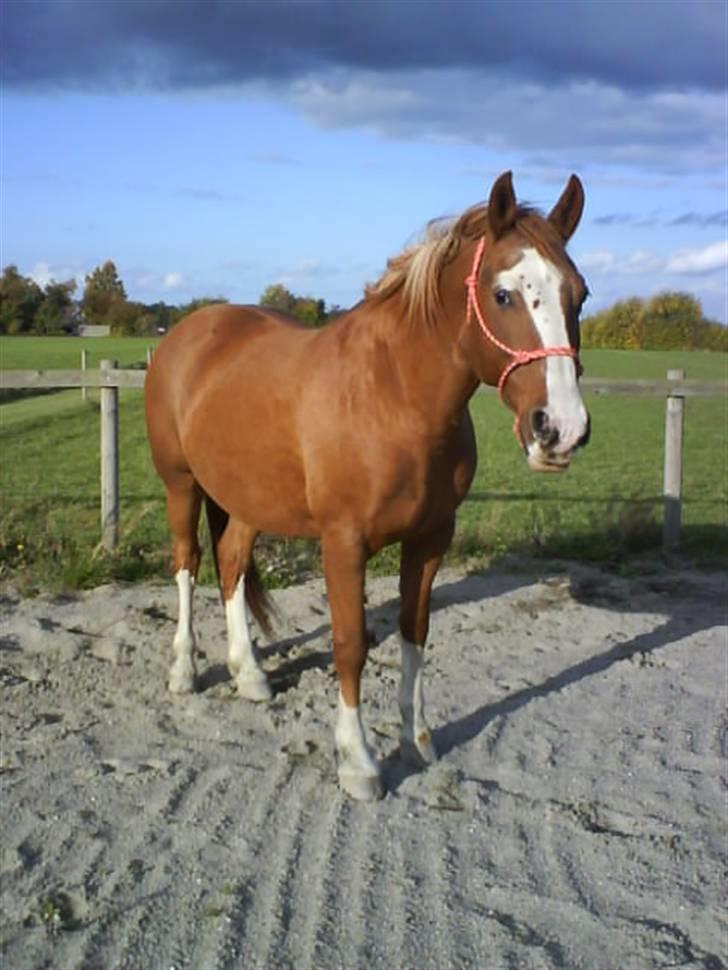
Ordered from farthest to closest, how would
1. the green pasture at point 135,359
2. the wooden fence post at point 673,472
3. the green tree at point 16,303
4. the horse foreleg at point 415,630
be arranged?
1. the green tree at point 16,303
2. the green pasture at point 135,359
3. the wooden fence post at point 673,472
4. the horse foreleg at point 415,630

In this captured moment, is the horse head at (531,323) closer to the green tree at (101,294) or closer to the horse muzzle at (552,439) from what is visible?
the horse muzzle at (552,439)

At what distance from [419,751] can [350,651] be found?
61 cm

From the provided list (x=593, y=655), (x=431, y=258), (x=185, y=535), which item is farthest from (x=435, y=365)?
(x=593, y=655)

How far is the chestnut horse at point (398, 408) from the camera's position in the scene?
11.6ft

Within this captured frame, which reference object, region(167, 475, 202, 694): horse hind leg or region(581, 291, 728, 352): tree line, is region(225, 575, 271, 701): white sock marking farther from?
region(581, 291, 728, 352): tree line

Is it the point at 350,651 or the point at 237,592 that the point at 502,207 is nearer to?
the point at 350,651

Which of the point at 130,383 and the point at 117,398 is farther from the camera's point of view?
the point at 130,383

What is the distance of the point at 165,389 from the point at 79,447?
49.7 ft

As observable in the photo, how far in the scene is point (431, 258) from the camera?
4.01 m

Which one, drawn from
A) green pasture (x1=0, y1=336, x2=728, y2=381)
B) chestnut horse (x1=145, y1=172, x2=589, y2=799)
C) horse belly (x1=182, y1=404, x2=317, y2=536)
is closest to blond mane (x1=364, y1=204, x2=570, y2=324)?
chestnut horse (x1=145, y1=172, x2=589, y2=799)

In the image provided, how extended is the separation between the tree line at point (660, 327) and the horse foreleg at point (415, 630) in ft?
204

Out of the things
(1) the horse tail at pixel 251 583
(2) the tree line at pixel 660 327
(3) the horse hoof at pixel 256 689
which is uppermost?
(2) the tree line at pixel 660 327

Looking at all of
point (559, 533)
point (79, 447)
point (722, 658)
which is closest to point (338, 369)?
point (722, 658)

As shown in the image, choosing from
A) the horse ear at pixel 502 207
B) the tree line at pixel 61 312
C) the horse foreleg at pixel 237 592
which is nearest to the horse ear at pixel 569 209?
the horse ear at pixel 502 207
